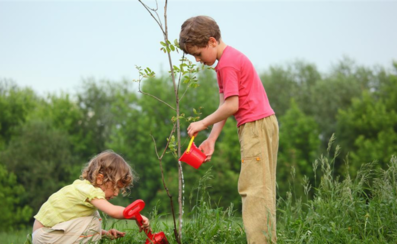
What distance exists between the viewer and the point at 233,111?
3.15 metres

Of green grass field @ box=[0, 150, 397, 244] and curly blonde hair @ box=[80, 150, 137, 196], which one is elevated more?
curly blonde hair @ box=[80, 150, 137, 196]

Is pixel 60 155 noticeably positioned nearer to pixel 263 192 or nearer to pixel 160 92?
pixel 160 92

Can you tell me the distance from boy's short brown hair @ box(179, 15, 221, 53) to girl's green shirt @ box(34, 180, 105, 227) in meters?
1.16

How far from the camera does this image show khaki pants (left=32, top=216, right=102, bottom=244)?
3.27m

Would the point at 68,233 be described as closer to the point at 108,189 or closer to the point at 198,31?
the point at 108,189

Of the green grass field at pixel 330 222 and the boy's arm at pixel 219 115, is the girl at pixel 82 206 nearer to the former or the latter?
the green grass field at pixel 330 222

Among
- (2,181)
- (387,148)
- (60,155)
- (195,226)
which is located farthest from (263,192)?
(60,155)

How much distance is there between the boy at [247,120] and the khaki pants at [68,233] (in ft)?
3.25

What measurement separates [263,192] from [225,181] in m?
33.0

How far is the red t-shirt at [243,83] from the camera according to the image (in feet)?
10.4

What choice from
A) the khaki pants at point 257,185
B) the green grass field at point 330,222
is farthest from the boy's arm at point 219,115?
the green grass field at point 330,222

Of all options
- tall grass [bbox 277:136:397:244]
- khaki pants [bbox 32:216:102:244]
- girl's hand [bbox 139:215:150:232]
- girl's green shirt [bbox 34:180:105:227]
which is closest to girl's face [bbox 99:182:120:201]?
girl's green shirt [bbox 34:180:105:227]

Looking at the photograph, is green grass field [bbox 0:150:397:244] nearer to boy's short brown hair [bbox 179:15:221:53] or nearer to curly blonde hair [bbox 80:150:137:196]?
curly blonde hair [bbox 80:150:137:196]

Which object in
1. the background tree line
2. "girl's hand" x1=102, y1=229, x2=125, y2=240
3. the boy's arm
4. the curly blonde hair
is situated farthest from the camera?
the background tree line
